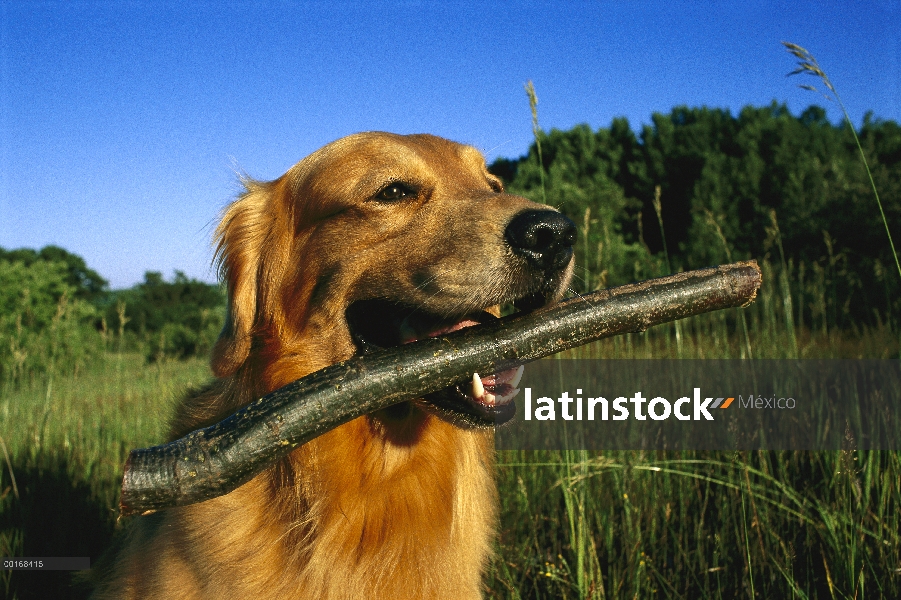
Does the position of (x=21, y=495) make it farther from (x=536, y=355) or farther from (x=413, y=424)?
(x=536, y=355)

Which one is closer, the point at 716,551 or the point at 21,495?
the point at 716,551

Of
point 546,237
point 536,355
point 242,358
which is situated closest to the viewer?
point 536,355

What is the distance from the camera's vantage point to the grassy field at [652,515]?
93.6 inches

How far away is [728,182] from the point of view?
2369cm

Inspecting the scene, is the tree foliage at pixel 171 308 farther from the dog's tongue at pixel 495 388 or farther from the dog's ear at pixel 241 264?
the dog's tongue at pixel 495 388

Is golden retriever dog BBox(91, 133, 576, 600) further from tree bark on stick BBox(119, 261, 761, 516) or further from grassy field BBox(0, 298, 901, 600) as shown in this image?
grassy field BBox(0, 298, 901, 600)

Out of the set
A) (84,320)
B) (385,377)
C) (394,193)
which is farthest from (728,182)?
(385,377)

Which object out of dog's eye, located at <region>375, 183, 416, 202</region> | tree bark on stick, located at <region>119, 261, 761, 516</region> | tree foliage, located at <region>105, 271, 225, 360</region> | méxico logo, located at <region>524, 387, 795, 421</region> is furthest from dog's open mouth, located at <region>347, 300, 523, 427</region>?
tree foliage, located at <region>105, 271, 225, 360</region>

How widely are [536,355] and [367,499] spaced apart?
85cm

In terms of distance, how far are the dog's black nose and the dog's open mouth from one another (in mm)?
297

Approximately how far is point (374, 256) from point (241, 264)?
0.67m

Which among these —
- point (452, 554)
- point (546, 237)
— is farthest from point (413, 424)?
point (546, 237)

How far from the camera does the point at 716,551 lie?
2494 mm

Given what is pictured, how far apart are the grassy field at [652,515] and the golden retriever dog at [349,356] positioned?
583 millimetres
